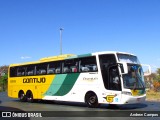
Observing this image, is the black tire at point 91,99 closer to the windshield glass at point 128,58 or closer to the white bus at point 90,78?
the white bus at point 90,78

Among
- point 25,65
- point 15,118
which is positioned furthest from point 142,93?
point 25,65

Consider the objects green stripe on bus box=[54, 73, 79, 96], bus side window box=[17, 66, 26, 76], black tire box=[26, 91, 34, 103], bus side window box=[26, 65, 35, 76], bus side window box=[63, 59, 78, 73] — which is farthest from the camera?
bus side window box=[17, 66, 26, 76]

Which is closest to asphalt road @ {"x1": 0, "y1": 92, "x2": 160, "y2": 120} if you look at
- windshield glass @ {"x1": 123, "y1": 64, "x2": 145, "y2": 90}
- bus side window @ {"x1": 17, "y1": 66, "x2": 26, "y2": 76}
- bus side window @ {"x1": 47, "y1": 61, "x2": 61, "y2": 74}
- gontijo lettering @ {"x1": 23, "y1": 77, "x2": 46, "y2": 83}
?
windshield glass @ {"x1": 123, "y1": 64, "x2": 145, "y2": 90}

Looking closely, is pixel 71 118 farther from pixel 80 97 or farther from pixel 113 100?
pixel 80 97

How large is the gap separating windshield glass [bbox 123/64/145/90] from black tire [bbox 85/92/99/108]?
2.37 m

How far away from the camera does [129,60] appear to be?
18766 millimetres

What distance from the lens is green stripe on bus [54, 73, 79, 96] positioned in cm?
2070

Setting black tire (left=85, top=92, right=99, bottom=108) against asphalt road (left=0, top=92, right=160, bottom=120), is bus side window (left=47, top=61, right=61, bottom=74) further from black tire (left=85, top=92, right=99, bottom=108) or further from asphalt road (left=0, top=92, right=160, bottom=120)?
asphalt road (left=0, top=92, right=160, bottom=120)

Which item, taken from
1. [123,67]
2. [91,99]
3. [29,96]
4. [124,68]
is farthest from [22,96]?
[124,68]

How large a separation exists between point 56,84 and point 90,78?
144 inches

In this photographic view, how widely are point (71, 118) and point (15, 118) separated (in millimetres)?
2354

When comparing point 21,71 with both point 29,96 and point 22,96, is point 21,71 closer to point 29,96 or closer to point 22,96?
point 22,96

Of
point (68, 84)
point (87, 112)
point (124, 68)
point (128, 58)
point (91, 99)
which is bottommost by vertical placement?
point (87, 112)

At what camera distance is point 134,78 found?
59.5 ft
